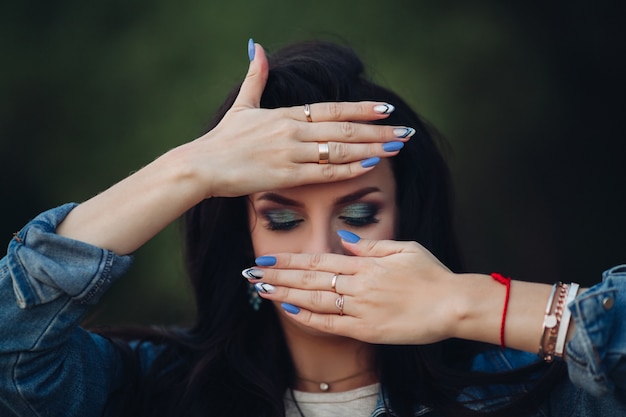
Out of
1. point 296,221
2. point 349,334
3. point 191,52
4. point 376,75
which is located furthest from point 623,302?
point 191,52

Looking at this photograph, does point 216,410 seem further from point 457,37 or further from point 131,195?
point 457,37

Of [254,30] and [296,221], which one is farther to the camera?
[254,30]

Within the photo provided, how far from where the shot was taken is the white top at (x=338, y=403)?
3156 millimetres

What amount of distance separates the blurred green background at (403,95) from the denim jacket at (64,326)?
7.86 ft

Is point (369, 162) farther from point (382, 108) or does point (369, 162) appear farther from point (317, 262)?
point (317, 262)

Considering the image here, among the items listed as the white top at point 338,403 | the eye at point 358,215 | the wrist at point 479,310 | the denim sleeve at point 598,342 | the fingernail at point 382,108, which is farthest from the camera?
the white top at point 338,403

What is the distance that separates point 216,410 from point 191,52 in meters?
2.80

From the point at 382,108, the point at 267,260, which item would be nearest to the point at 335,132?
the point at 382,108

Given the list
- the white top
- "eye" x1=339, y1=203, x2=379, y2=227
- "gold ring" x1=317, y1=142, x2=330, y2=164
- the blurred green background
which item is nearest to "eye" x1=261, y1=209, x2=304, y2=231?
"eye" x1=339, y1=203, x2=379, y2=227

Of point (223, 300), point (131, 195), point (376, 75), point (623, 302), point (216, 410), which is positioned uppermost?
point (376, 75)

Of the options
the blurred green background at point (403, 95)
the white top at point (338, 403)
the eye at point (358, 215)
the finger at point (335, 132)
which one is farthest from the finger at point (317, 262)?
the blurred green background at point (403, 95)

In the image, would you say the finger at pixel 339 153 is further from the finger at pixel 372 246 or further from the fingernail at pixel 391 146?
the finger at pixel 372 246

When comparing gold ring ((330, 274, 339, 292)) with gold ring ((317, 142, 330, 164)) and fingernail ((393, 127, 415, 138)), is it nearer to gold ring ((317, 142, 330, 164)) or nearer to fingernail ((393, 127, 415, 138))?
gold ring ((317, 142, 330, 164))

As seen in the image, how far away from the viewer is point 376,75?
A: 3.48m
